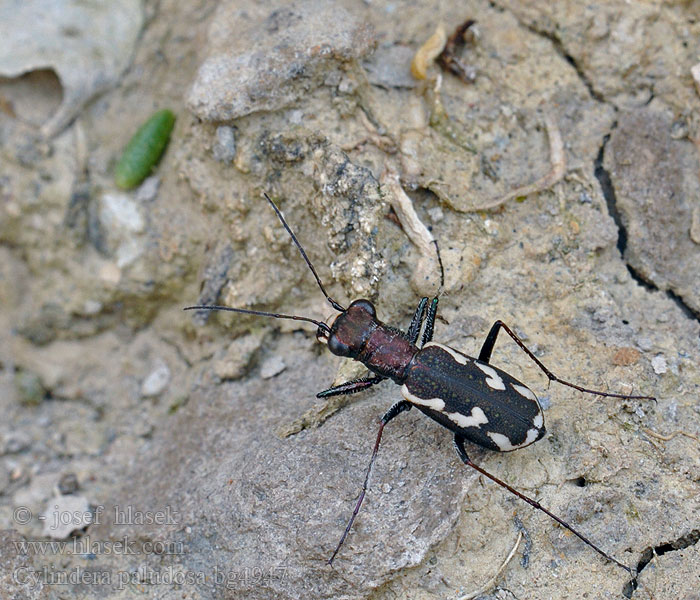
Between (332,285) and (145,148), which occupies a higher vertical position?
(145,148)

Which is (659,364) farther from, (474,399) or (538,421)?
(474,399)

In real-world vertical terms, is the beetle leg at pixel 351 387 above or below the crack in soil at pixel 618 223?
below

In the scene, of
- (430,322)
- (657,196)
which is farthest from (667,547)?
(657,196)

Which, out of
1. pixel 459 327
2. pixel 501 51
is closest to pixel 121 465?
pixel 459 327

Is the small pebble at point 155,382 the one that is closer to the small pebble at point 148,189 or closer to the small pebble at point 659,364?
the small pebble at point 148,189

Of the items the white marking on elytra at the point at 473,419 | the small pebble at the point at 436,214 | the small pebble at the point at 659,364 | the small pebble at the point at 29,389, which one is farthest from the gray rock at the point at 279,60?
the small pebble at the point at 659,364
